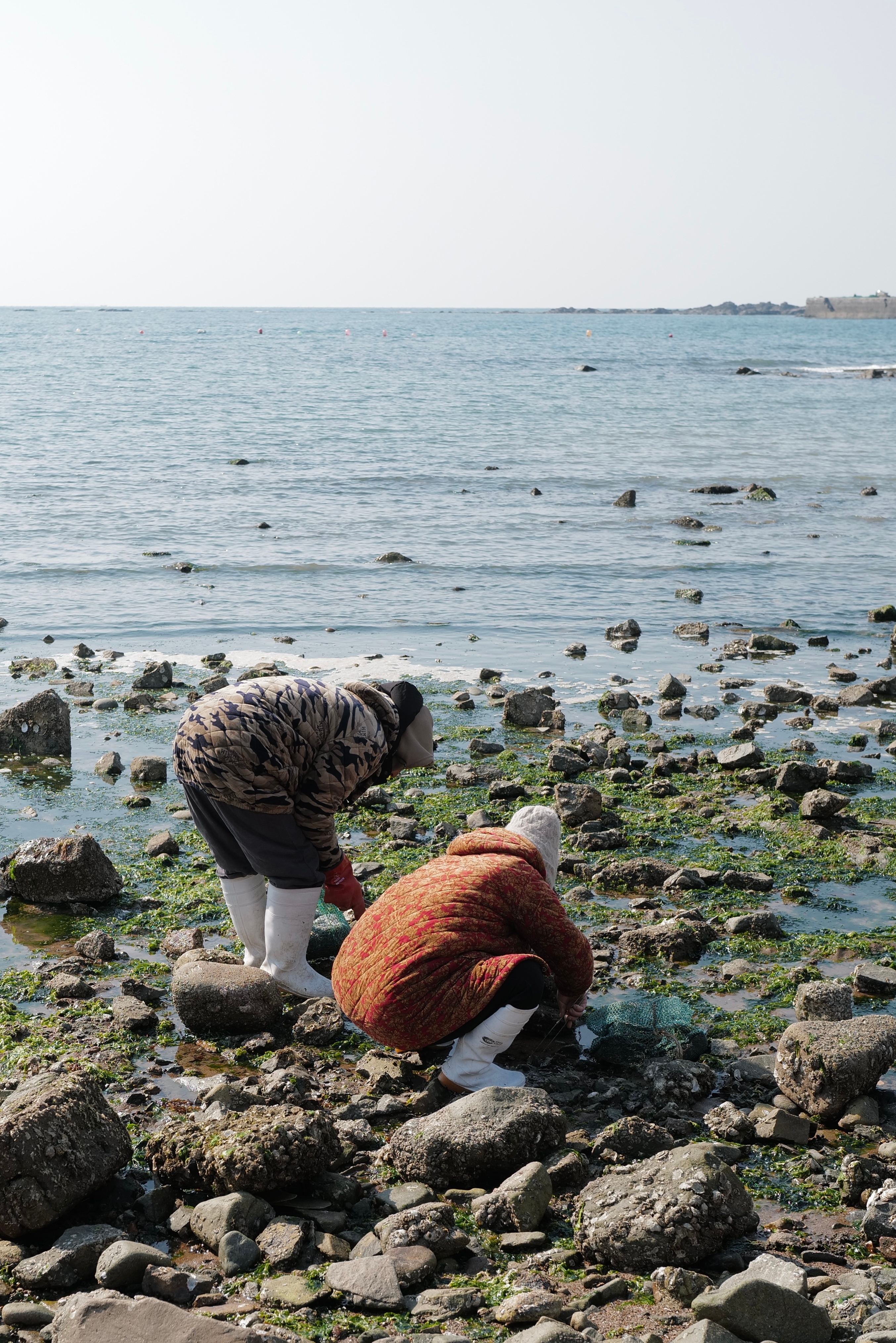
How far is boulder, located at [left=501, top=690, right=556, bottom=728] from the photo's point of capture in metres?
10.5

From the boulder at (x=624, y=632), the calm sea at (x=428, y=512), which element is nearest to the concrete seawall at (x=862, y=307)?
the calm sea at (x=428, y=512)

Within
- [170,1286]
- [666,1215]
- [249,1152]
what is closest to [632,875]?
[666,1215]

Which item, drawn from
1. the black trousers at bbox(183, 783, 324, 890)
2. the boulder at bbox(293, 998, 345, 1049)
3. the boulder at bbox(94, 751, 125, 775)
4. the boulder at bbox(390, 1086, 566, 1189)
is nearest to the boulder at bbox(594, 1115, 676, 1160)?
the boulder at bbox(390, 1086, 566, 1189)

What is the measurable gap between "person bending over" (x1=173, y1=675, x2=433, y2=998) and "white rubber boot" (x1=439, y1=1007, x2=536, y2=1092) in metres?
1.06

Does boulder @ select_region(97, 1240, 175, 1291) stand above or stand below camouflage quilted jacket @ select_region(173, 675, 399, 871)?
below

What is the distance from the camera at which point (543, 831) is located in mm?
5578

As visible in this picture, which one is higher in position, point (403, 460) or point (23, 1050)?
point (403, 460)

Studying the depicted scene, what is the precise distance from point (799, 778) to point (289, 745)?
4.38m

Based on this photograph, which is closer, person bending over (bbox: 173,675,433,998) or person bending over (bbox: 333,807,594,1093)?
person bending over (bbox: 333,807,594,1093)

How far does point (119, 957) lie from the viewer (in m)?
6.40

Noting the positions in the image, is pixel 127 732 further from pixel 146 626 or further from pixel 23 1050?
pixel 23 1050

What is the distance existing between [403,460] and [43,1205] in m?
28.0

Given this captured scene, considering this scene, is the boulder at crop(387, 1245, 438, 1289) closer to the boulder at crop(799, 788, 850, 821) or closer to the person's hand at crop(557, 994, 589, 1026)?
the person's hand at crop(557, 994, 589, 1026)

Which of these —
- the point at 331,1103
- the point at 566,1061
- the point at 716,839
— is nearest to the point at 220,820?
the point at 331,1103
